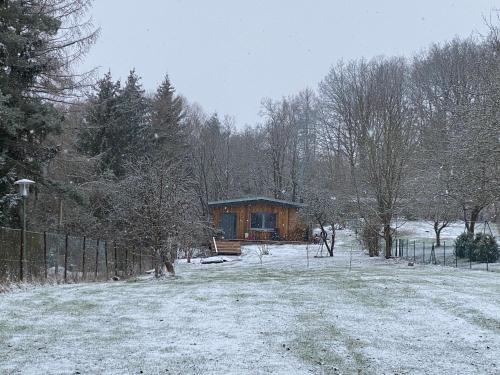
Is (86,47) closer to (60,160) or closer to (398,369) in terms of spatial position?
(60,160)

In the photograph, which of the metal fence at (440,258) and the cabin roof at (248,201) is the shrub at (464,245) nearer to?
the metal fence at (440,258)

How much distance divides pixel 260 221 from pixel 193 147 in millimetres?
15348

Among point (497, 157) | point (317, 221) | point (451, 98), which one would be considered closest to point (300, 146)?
point (451, 98)

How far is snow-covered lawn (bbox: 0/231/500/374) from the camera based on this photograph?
232 inches

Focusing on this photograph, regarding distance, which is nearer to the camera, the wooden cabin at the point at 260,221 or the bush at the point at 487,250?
the bush at the point at 487,250

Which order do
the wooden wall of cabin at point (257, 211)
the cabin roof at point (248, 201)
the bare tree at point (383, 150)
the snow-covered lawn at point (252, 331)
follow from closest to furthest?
1. the snow-covered lawn at point (252, 331)
2. the bare tree at point (383, 150)
3. the cabin roof at point (248, 201)
4. the wooden wall of cabin at point (257, 211)

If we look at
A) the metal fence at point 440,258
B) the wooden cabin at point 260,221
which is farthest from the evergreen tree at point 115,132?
the metal fence at point 440,258

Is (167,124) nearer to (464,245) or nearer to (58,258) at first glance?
(464,245)

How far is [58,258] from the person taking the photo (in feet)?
54.9

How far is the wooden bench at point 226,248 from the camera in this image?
109 ft

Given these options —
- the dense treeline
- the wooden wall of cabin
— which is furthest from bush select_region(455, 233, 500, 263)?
the wooden wall of cabin

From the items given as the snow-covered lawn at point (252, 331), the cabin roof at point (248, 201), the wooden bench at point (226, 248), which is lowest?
the wooden bench at point (226, 248)

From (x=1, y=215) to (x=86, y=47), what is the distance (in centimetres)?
706

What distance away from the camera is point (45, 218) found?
1093 inches
